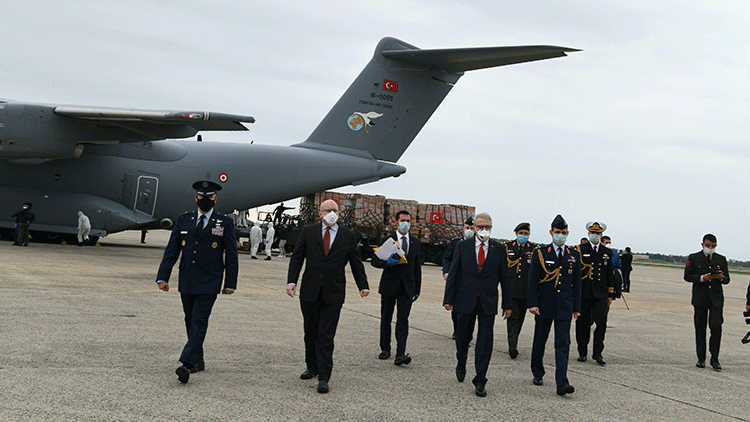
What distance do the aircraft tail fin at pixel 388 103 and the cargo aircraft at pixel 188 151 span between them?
1.4 inches

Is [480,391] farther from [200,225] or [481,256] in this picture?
[200,225]

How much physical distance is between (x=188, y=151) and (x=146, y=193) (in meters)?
2.02

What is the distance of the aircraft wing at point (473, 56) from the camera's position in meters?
17.8

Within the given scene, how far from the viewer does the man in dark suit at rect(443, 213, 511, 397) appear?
6.41 metres

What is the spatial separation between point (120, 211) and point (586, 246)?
53.5 feet

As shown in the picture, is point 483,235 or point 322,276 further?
point 483,235

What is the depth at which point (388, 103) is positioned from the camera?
73.9ft

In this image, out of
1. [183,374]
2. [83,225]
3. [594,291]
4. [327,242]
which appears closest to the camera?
[183,374]

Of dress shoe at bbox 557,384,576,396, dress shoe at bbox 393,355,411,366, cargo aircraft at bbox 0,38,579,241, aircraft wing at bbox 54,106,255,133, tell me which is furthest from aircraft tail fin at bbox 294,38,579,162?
dress shoe at bbox 557,384,576,396

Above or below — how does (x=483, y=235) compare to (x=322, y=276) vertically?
above

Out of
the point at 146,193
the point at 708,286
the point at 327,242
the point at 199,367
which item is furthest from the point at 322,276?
the point at 146,193

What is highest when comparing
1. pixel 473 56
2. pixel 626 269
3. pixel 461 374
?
pixel 473 56

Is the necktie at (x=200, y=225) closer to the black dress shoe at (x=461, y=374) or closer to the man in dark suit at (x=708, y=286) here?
the black dress shoe at (x=461, y=374)

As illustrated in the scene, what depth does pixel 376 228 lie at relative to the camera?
2741cm
